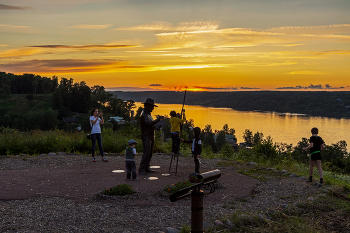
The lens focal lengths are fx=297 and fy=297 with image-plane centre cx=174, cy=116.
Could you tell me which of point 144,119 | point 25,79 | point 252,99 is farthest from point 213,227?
point 25,79

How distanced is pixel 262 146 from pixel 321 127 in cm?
9154

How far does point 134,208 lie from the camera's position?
6164mm

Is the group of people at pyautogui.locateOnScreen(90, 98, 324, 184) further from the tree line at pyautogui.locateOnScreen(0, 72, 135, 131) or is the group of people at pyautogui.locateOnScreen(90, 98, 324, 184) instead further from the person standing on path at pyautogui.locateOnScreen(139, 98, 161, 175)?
the tree line at pyautogui.locateOnScreen(0, 72, 135, 131)

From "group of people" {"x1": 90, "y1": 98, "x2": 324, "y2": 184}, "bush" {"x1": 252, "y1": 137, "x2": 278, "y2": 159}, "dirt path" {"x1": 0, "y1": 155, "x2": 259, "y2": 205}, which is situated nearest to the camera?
"dirt path" {"x1": 0, "y1": 155, "x2": 259, "y2": 205}

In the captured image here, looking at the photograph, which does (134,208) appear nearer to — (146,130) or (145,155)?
(145,155)

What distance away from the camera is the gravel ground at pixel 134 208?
5180 mm

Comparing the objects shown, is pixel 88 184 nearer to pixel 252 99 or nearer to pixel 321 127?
pixel 321 127

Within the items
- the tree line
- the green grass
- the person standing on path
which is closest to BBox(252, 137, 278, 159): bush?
the person standing on path

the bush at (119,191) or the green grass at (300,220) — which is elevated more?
the bush at (119,191)

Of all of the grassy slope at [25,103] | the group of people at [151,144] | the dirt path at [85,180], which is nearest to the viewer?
the dirt path at [85,180]

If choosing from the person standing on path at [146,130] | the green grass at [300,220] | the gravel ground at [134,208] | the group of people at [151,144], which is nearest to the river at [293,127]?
the group of people at [151,144]

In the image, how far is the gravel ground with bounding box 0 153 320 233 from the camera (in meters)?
5.18

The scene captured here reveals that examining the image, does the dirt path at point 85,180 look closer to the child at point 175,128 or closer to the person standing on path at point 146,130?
the person standing on path at point 146,130

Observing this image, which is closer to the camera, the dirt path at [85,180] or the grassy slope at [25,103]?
the dirt path at [85,180]
